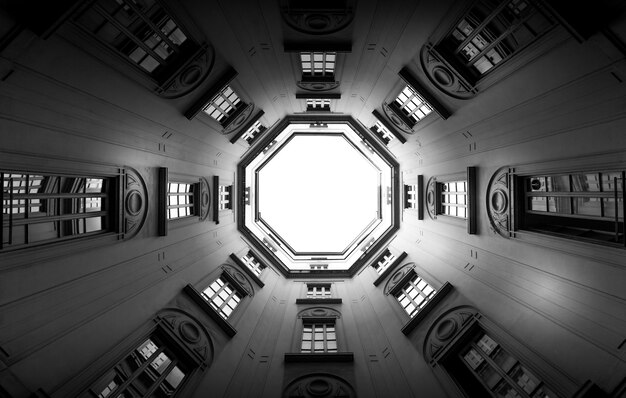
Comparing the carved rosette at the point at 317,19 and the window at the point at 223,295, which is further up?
the carved rosette at the point at 317,19

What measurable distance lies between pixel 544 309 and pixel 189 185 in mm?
19530

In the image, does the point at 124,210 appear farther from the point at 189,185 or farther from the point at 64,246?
the point at 189,185

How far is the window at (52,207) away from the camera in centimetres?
939

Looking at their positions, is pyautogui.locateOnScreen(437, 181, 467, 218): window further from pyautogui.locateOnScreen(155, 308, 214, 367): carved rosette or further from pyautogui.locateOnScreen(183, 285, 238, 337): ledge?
pyautogui.locateOnScreen(155, 308, 214, 367): carved rosette

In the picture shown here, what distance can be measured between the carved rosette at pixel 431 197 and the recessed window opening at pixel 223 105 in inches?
545

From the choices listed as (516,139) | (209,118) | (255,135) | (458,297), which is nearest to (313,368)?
(458,297)

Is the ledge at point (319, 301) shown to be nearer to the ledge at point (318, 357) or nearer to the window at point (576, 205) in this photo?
the ledge at point (318, 357)

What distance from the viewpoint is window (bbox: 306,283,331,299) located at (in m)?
27.9

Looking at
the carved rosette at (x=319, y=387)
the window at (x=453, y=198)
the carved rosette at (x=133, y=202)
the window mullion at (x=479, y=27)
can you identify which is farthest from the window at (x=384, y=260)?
the carved rosette at (x=133, y=202)

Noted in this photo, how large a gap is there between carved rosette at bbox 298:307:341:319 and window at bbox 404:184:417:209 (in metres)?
11.3

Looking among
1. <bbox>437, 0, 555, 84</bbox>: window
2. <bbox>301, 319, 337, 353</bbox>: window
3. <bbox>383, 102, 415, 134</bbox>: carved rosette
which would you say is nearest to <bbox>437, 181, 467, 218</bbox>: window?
<bbox>383, 102, 415, 134</bbox>: carved rosette

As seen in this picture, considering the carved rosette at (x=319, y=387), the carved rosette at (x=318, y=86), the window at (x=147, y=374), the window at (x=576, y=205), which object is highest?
the carved rosette at (x=318, y=86)

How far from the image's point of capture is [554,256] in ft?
39.0

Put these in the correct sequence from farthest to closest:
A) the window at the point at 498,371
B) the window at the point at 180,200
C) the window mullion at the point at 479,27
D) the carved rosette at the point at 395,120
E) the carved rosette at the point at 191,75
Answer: the carved rosette at the point at 395,120, the window at the point at 180,200, the carved rosette at the point at 191,75, the window mullion at the point at 479,27, the window at the point at 498,371
